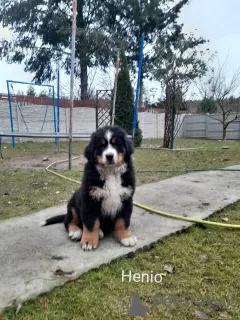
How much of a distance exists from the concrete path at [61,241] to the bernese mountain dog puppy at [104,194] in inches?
4.5

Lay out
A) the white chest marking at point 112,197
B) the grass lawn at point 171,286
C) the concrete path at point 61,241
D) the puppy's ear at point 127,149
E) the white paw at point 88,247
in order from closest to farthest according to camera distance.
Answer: the grass lawn at point 171,286 < the concrete path at point 61,241 < the white paw at point 88,247 < the white chest marking at point 112,197 < the puppy's ear at point 127,149

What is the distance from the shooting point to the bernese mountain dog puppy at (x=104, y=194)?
7.62 feet

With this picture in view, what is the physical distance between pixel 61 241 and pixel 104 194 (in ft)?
1.91

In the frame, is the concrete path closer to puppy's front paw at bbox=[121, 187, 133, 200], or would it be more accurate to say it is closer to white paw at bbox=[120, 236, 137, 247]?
white paw at bbox=[120, 236, 137, 247]

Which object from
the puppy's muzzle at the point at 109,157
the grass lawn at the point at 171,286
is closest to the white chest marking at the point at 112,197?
the puppy's muzzle at the point at 109,157

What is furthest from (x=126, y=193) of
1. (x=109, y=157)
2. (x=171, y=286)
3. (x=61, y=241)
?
(x=171, y=286)

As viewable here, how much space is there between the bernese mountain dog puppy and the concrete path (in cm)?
11

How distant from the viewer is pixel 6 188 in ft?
15.1

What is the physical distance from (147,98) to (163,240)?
879 inches

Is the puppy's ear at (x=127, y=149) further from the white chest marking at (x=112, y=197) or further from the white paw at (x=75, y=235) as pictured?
the white paw at (x=75, y=235)

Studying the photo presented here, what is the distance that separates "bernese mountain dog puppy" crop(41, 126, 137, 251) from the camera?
91.4 inches

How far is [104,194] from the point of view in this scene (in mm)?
2379

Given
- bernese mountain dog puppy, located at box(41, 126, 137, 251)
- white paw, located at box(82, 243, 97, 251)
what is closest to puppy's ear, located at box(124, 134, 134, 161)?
bernese mountain dog puppy, located at box(41, 126, 137, 251)

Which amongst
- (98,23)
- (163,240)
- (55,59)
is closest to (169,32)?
(98,23)
